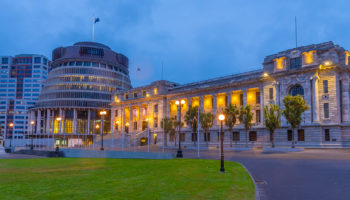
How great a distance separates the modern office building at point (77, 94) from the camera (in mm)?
124000

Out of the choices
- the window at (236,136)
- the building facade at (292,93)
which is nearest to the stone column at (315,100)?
the building facade at (292,93)

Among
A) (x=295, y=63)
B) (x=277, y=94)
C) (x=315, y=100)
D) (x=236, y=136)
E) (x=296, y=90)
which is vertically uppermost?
(x=295, y=63)

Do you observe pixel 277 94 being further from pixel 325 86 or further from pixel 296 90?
pixel 325 86

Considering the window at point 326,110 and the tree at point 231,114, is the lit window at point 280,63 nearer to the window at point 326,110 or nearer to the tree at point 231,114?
the window at point 326,110

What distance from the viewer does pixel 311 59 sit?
57.0 meters

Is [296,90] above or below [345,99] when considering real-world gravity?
above

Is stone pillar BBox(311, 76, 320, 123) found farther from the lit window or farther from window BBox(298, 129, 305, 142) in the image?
the lit window

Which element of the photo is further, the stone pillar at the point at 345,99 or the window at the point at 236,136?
the window at the point at 236,136

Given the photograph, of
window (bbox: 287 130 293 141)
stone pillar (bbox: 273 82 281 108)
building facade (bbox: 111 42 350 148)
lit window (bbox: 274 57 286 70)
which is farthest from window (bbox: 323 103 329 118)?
lit window (bbox: 274 57 286 70)

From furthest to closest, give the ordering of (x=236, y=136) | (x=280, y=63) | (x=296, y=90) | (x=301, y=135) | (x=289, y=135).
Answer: (x=236, y=136) → (x=280, y=63) → (x=296, y=90) → (x=289, y=135) → (x=301, y=135)

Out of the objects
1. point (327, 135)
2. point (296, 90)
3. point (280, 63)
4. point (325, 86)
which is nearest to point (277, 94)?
point (296, 90)

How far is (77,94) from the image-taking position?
406 ft

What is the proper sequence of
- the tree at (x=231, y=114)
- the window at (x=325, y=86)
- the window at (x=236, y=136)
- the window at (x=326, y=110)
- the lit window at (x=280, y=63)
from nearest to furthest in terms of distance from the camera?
the window at (x=326, y=110) → the window at (x=325, y=86) → the tree at (x=231, y=114) → the lit window at (x=280, y=63) → the window at (x=236, y=136)

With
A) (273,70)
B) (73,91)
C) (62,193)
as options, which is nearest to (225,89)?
(273,70)
